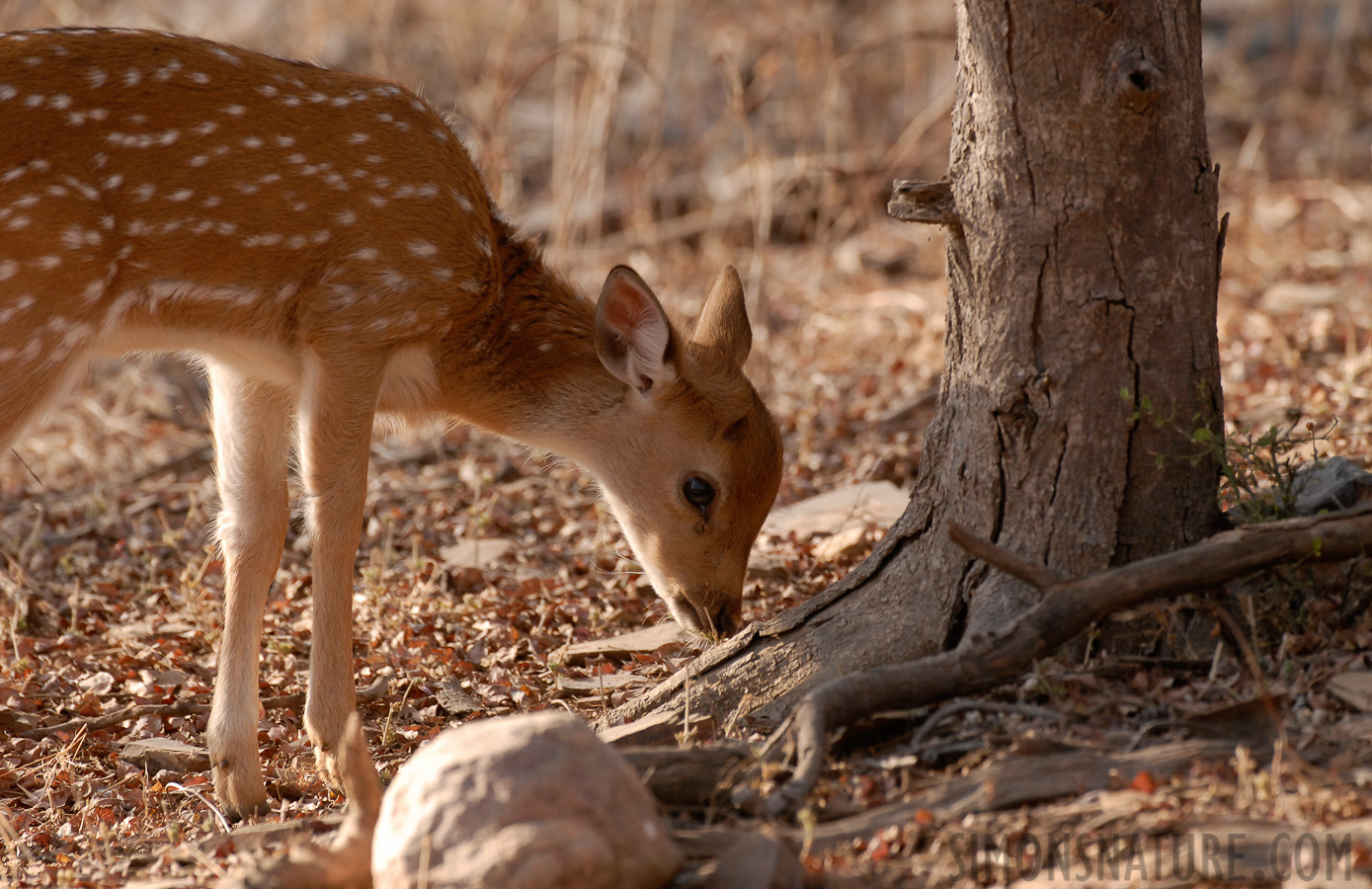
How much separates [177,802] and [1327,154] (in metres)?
10.6

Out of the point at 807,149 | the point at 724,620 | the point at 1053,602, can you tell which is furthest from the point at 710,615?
the point at 807,149

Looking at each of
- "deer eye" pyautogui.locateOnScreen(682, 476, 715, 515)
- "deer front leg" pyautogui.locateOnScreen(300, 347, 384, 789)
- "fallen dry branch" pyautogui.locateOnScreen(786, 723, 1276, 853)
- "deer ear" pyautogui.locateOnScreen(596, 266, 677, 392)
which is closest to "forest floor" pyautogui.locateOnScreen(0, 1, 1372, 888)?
Result: "fallen dry branch" pyautogui.locateOnScreen(786, 723, 1276, 853)

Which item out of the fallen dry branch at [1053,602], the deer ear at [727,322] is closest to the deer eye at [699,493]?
the deer ear at [727,322]

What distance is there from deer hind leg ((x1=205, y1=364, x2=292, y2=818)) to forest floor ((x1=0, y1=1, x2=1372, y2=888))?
0.47 feet

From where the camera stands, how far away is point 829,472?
676 centimetres

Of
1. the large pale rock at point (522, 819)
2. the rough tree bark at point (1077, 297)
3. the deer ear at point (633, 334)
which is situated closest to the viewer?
the large pale rock at point (522, 819)

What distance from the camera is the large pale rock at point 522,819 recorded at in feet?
8.59

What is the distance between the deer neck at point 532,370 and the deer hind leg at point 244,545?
67 centimetres

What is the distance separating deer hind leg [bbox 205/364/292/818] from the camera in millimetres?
4320

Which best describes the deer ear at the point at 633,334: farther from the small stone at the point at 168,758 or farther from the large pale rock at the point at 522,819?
the large pale rock at the point at 522,819

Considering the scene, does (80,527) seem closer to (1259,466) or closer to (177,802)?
(177,802)

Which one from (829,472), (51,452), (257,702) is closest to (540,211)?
(51,452)

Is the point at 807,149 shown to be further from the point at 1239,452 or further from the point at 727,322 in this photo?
the point at 1239,452

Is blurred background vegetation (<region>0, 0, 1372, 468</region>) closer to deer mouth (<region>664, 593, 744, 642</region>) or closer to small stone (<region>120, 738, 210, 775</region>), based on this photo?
deer mouth (<region>664, 593, 744, 642</region>)
